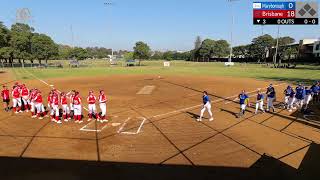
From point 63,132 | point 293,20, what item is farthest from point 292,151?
point 293,20

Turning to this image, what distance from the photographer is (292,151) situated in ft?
39.0

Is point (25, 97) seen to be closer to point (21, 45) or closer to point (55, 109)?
point (55, 109)

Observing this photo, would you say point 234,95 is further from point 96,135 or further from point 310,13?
point 96,135

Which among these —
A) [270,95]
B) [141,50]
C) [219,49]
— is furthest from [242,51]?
[270,95]

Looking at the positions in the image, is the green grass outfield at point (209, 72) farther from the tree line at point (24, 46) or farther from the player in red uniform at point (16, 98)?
the player in red uniform at point (16, 98)

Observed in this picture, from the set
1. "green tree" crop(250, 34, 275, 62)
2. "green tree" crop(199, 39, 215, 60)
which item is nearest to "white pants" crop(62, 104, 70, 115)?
"green tree" crop(250, 34, 275, 62)

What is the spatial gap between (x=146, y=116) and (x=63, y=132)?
219 inches

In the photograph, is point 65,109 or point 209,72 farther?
point 209,72

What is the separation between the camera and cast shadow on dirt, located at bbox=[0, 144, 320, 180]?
9477 mm

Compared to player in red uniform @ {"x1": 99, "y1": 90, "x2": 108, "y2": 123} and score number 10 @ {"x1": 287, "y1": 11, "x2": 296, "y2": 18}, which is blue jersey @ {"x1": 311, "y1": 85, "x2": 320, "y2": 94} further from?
player in red uniform @ {"x1": 99, "y1": 90, "x2": 108, "y2": 123}
